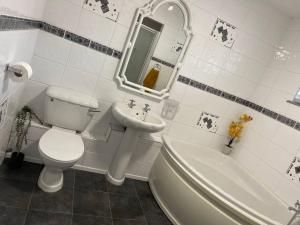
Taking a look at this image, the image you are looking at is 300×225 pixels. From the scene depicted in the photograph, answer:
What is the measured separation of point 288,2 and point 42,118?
2.65 m

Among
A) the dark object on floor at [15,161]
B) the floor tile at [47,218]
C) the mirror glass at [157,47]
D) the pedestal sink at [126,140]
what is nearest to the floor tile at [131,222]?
the floor tile at [47,218]

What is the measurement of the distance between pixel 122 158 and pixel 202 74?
124cm

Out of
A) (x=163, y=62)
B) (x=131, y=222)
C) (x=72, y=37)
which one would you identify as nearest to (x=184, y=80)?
(x=163, y=62)

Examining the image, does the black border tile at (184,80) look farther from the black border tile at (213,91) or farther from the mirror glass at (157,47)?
the black border tile at (213,91)

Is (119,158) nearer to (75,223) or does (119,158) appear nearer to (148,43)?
(75,223)

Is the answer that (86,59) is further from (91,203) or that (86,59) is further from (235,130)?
(235,130)

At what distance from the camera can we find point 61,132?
7.23 ft

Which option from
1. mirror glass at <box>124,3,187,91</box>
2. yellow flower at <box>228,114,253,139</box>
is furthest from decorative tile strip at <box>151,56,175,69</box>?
yellow flower at <box>228,114,253,139</box>

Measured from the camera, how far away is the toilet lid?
1866 millimetres

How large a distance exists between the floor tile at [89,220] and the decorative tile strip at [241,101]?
154 centimetres

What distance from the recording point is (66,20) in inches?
89.4

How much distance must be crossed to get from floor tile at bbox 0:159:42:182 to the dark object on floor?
3cm

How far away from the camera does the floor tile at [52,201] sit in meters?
1.96

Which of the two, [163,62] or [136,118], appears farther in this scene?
[163,62]
